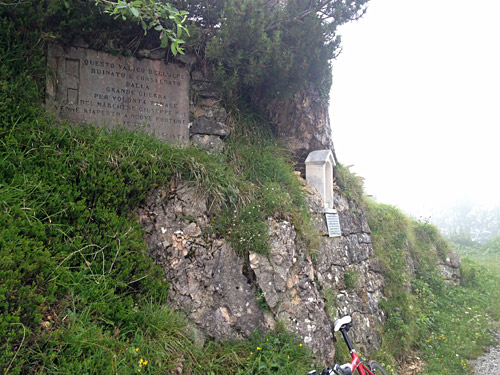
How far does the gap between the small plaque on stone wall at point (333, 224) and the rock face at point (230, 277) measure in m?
1.34

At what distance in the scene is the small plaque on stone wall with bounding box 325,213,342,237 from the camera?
591 centimetres

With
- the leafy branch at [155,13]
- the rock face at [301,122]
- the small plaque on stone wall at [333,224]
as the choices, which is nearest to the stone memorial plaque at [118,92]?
the leafy branch at [155,13]

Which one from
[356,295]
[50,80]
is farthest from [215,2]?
[356,295]

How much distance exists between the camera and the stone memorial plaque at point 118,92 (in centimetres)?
435

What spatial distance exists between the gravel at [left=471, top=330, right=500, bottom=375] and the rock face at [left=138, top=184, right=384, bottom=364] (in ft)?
10.3

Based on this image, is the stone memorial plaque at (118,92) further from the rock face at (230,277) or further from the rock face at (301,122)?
the rock face at (301,122)

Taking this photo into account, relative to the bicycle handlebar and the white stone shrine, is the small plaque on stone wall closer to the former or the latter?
the white stone shrine

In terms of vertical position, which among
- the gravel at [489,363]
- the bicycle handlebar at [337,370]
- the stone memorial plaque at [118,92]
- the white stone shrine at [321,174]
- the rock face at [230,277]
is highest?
the stone memorial plaque at [118,92]

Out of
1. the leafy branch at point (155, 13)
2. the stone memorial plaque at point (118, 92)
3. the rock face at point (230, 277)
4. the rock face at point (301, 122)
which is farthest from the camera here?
the rock face at point (301, 122)

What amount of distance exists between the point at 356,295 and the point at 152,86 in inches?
189

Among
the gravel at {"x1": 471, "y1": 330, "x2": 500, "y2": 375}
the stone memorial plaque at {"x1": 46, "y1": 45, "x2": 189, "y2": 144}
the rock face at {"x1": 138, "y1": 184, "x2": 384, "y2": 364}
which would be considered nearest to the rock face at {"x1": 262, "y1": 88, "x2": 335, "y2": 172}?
the stone memorial plaque at {"x1": 46, "y1": 45, "x2": 189, "y2": 144}

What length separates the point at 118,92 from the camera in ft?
15.4

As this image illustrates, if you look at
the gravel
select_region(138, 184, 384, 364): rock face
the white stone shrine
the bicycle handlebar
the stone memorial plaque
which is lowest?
the gravel

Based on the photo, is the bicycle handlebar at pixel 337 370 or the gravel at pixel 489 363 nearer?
the bicycle handlebar at pixel 337 370
